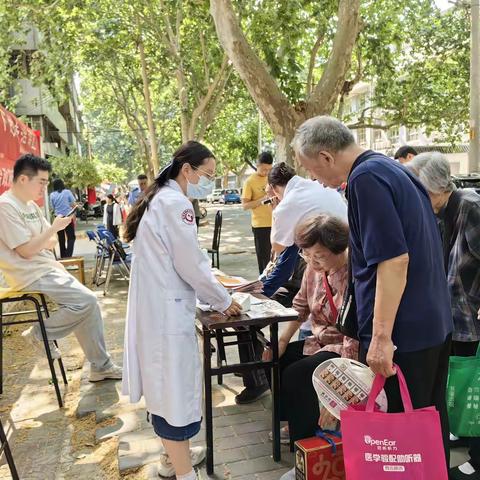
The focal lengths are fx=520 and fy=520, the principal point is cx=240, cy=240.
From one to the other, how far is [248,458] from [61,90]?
43.3 feet

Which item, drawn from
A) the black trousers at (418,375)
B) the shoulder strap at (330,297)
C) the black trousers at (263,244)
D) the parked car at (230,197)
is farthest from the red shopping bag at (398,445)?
the parked car at (230,197)

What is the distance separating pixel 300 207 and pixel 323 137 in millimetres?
1683

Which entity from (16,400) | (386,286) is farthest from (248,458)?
(16,400)

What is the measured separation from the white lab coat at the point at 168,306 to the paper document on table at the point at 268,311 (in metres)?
0.41

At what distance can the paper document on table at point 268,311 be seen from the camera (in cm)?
290

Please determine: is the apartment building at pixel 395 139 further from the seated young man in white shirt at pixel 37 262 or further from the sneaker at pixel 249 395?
the seated young man in white shirt at pixel 37 262

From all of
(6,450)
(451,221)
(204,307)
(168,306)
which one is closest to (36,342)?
(6,450)

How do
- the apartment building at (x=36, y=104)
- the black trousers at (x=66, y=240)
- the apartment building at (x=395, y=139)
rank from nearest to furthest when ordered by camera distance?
the black trousers at (x=66, y=240)
the apartment building at (x=36, y=104)
the apartment building at (x=395, y=139)

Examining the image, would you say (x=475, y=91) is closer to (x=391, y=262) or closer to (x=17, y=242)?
(x=17, y=242)

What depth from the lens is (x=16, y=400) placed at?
4316 millimetres

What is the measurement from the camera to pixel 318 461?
248 centimetres

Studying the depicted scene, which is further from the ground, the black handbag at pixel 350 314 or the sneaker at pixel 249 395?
the black handbag at pixel 350 314

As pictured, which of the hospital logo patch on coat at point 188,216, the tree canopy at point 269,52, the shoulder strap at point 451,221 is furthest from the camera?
the tree canopy at point 269,52

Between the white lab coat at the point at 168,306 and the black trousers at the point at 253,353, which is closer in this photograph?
the white lab coat at the point at 168,306
